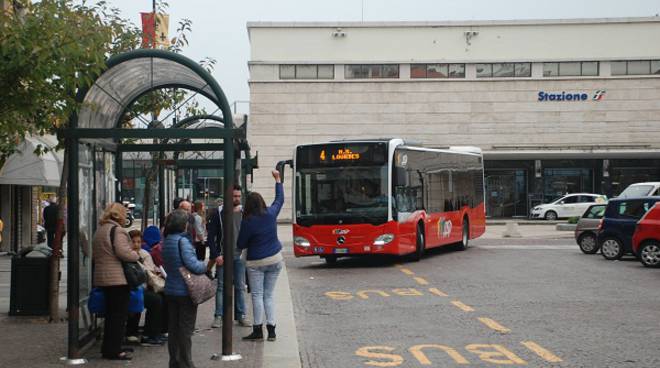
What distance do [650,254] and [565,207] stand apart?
31.4m

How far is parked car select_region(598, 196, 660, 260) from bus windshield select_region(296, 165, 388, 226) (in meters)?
5.90

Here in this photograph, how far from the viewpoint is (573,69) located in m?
57.4

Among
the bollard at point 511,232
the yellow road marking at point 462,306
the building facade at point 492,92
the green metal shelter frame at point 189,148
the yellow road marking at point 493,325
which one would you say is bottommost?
the yellow road marking at point 493,325

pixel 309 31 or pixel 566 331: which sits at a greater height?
pixel 309 31

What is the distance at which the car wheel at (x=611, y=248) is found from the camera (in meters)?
23.2

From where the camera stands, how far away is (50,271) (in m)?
12.4

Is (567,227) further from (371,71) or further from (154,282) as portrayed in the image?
(154,282)

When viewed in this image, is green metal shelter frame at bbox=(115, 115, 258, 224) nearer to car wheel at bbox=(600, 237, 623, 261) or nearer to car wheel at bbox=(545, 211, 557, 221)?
car wheel at bbox=(600, 237, 623, 261)

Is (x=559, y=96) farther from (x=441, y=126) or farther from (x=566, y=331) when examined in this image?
(x=566, y=331)

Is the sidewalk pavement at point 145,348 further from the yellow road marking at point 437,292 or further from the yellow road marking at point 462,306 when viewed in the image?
the yellow road marking at point 437,292

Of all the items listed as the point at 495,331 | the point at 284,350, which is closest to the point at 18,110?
the point at 284,350

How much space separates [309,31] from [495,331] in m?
46.7

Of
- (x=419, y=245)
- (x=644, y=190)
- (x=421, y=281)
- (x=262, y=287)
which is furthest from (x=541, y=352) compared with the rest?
(x=644, y=190)

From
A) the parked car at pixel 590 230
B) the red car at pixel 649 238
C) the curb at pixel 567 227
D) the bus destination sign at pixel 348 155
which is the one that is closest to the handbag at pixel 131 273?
the bus destination sign at pixel 348 155
